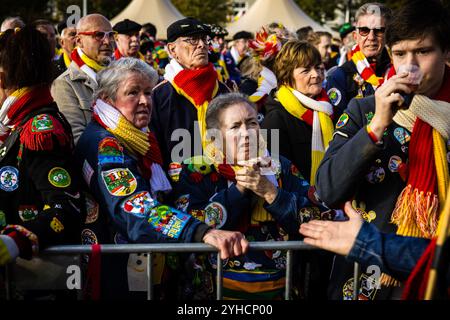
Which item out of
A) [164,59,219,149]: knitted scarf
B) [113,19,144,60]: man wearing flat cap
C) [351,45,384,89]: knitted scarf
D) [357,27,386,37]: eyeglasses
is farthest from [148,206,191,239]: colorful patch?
[113,19,144,60]: man wearing flat cap

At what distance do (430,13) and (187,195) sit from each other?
1676mm

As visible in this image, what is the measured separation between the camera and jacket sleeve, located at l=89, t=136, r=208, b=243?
330cm

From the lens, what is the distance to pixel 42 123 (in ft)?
11.2

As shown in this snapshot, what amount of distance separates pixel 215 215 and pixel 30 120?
1091mm

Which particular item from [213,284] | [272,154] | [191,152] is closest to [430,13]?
[272,154]

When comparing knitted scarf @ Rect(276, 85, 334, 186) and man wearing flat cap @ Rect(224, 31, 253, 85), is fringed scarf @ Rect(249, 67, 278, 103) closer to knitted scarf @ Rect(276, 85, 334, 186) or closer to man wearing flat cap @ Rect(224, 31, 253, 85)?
knitted scarf @ Rect(276, 85, 334, 186)

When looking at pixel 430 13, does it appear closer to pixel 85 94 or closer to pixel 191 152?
pixel 191 152

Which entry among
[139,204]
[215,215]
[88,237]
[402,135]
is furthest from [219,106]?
[402,135]

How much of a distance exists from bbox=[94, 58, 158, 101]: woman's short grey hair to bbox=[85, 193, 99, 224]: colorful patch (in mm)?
643

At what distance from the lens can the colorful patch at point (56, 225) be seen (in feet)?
10.4

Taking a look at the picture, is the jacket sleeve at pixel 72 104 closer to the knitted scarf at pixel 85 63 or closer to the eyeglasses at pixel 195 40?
the knitted scarf at pixel 85 63

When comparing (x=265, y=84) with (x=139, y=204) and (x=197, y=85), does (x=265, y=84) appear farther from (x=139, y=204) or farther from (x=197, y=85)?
(x=139, y=204)

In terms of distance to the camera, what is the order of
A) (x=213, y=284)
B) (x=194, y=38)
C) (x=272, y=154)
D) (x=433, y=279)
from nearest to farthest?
(x=433, y=279) → (x=213, y=284) → (x=272, y=154) → (x=194, y=38)

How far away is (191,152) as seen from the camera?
5305 millimetres
